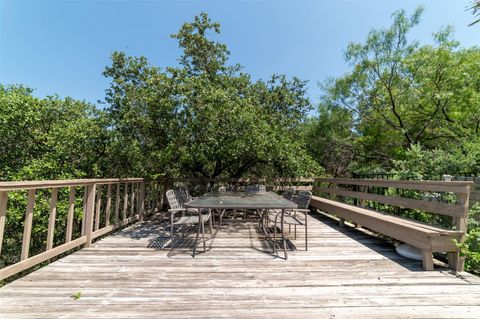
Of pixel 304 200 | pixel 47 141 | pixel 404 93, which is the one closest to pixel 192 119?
pixel 304 200

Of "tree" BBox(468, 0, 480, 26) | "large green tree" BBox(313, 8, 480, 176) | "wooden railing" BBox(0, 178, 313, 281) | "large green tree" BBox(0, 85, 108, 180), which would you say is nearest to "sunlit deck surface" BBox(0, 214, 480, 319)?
"wooden railing" BBox(0, 178, 313, 281)

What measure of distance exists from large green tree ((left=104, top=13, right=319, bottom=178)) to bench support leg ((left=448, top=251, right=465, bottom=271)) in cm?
300

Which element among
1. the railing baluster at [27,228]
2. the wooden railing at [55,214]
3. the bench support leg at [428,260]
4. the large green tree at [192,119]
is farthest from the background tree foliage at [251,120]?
the railing baluster at [27,228]

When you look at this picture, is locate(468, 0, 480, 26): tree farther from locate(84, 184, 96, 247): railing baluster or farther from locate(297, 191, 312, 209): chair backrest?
locate(84, 184, 96, 247): railing baluster

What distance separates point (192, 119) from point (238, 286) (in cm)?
324

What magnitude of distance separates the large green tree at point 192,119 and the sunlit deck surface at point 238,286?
6.93 feet

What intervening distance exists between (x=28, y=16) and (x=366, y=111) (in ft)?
48.2

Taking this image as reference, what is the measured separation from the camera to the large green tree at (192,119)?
4.50 meters

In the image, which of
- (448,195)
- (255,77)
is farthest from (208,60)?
(448,195)

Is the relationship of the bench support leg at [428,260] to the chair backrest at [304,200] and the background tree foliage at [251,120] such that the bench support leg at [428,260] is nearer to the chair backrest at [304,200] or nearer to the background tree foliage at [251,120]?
the background tree foliage at [251,120]

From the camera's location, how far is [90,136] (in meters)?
5.78

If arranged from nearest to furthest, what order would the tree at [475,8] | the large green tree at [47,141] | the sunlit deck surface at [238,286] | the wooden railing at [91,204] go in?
1. the sunlit deck surface at [238,286]
2. the tree at [475,8]
3. the wooden railing at [91,204]
4. the large green tree at [47,141]

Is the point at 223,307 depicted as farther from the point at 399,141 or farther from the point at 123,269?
the point at 399,141

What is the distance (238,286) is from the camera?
2207mm
